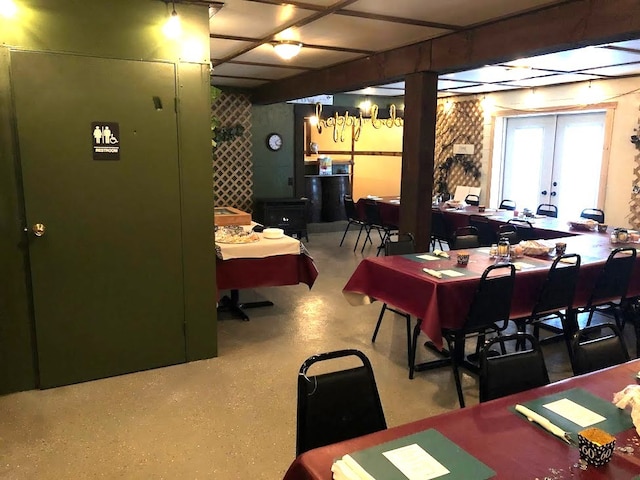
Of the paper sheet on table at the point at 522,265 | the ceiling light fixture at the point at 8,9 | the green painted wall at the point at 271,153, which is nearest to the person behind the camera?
the ceiling light fixture at the point at 8,9

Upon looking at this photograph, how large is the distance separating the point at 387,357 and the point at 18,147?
8.68ft

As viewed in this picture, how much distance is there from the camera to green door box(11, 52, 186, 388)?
2.86 meters

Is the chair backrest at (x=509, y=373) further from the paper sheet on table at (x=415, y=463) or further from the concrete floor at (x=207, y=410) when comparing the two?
the concrete floor at (x=207, y=410)

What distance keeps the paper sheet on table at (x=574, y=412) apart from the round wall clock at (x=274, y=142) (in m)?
7.04

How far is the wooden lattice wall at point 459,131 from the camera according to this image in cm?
807

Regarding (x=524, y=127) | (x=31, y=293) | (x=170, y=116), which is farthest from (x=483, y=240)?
(x=31, y=293)

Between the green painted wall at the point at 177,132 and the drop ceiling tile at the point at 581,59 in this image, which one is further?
the drop ceiling tile at the point at 581,59

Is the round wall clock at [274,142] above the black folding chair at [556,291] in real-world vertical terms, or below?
above

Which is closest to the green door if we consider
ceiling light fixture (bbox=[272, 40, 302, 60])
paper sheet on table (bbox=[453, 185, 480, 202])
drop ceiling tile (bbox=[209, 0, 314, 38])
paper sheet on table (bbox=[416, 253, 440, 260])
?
drop ceiling tile (bbox=[209, 0, 314, 38])

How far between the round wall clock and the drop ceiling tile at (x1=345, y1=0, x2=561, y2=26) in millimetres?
4781

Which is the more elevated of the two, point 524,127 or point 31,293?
point 524,127

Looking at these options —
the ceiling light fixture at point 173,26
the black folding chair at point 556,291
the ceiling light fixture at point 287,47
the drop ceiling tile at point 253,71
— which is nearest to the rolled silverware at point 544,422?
the black folding chair at point 556,291

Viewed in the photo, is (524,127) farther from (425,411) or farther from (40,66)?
(40,66)

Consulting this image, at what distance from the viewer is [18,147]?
2812mm
